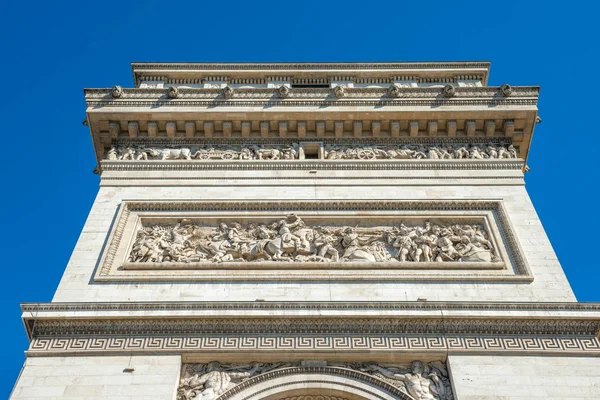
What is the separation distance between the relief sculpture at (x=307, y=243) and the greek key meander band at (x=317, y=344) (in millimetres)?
1801

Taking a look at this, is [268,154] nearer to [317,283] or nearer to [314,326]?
[317,283]

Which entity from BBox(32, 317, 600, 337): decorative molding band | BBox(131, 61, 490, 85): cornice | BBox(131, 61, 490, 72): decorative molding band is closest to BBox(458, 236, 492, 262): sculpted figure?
BBox(32, 317, 600, 337): decorative molding band

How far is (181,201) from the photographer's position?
12758 mm

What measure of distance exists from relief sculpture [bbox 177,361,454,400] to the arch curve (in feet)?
0.30

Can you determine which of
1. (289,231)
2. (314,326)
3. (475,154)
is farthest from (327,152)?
(314,326)

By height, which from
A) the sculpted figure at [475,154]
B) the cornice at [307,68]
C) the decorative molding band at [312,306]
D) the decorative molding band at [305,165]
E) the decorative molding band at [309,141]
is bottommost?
the decorative molding band at [312,306]

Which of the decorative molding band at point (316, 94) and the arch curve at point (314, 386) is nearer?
the arch curve at point (314, 386)

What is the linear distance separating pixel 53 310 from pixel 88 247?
1698 mm

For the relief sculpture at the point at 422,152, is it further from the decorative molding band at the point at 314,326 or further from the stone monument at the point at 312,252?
Answer: the decorative molding band at the point at 314,326

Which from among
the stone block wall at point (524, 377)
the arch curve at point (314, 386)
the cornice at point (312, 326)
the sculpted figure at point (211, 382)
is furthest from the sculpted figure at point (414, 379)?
the sculpted figure at point (211, 382)

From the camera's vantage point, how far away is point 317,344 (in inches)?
390

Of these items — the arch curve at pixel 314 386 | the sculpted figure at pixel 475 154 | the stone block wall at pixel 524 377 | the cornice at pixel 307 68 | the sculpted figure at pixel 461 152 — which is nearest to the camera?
the stone block wall at pixel 524 377

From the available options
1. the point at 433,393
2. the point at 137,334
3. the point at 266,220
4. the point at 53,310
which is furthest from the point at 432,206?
the point at 53,310

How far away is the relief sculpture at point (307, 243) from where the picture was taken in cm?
1162
